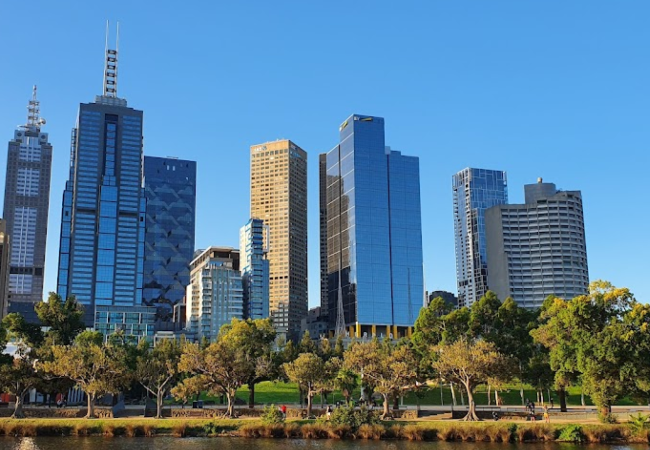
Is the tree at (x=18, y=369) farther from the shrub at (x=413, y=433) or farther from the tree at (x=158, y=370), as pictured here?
the shrub at (x=413, y=433)

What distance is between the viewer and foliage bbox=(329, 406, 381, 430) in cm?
6519

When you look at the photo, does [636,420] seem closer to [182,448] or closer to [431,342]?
[431,342]

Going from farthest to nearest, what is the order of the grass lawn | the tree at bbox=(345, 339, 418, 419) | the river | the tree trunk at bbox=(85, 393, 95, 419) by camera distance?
the grass lawn → the tree at bbox=(345, 339, 418, 419) → the tree trunk at bbox=(85, 393, 95, 419) → the river

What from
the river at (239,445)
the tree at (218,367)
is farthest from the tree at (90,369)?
the river at (239,445)

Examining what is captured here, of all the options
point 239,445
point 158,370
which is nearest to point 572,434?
point 239,445

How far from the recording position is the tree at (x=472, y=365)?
71.8 metres

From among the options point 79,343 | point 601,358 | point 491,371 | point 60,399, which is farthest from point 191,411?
point 601,358

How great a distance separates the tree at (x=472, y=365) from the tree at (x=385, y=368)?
13.7ft

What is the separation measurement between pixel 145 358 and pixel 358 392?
5130cm

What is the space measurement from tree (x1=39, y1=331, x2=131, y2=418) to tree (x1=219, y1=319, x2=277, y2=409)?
577 inches

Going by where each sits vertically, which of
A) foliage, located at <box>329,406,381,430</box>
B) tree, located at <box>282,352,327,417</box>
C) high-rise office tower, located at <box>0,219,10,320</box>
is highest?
high-rise office tower, located at <box>0,219,10,320</box>

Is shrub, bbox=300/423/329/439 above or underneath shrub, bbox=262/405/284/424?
underneath

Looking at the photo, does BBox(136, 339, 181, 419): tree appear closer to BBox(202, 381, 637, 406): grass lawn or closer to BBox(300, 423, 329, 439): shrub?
BBox(300, 423, 329, 439): shrub

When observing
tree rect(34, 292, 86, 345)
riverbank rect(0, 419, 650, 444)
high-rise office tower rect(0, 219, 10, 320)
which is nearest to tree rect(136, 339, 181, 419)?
riverbank rect(0, 419, 650, 444)
